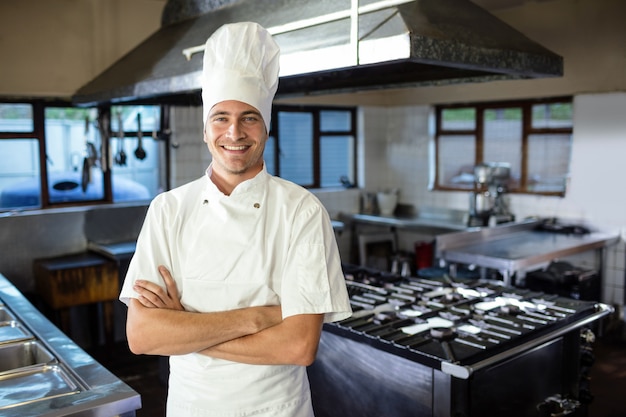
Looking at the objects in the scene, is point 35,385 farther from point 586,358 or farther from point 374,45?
point 586,358

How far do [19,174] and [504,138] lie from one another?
446 centimetres

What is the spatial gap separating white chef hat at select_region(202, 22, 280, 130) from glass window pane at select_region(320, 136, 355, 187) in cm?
512

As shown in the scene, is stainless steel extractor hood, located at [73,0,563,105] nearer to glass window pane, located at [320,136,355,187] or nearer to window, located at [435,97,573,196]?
window, located at [435,97,573,196]

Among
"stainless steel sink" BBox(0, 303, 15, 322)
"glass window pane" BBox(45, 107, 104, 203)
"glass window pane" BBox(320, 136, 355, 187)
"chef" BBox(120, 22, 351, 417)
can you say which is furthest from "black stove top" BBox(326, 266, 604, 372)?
"glass window pane" BBox(320, 136, 355, 187)

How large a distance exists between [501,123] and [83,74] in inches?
156

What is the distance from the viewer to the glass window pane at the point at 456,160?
6410 mm

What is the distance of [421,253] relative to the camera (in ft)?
19.8

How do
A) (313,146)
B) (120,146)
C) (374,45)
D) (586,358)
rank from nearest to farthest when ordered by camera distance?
(374,45) < (586,358) < (120,146) < (313,146)

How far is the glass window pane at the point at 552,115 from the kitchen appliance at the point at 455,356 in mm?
3086

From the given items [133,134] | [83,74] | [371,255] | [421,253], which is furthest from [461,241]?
[83,74]

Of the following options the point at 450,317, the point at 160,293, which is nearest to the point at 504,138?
the point at 450,317

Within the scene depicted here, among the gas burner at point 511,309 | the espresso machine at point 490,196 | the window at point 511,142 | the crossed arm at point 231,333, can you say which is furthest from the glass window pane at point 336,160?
the crossed arm at point 231,333

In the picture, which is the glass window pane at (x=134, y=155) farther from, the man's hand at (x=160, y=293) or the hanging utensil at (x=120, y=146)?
the man's hand at (x=160, y=293)

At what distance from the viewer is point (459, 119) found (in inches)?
256
